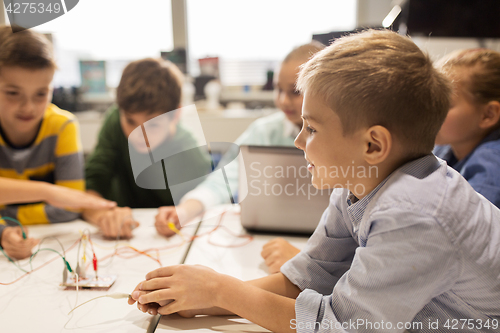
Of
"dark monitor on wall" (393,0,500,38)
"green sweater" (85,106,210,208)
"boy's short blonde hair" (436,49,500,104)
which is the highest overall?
"dark monitor on wall" (393,0,500,38)

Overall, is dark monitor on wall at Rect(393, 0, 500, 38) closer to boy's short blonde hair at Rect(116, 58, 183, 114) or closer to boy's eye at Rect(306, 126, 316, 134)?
boy's short blonde hair at Rect(116, 58, 183, 114)

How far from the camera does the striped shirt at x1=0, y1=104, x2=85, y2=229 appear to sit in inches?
45.3

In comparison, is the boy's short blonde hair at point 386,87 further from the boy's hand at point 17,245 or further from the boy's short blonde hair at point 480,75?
the boy's hand at point 17,245

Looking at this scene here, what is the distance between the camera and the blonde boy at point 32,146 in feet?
3.22

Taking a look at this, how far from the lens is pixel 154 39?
292 centimetres

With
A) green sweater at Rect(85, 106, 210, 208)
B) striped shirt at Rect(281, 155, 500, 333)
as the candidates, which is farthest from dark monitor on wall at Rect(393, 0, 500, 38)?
striped shirt at Rect(281, 155, 500, 333)

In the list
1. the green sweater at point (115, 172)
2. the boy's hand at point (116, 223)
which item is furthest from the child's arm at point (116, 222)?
the green sweater at point (115, 172)

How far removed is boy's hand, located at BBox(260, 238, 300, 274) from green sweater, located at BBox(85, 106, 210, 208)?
63 cm

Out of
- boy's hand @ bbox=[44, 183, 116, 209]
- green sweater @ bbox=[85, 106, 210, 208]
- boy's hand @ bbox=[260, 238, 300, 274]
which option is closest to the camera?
boy's hand @ bbox=[260, 238, 300, 274]

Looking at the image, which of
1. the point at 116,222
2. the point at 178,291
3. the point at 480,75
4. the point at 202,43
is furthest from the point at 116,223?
the point at 202,43

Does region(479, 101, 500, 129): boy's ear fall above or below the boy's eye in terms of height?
below

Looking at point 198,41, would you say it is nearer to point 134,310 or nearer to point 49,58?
point 49,58

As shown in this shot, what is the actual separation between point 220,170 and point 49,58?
0.66 meters

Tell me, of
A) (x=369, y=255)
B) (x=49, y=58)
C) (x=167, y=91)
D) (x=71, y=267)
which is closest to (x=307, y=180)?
(x=369, y=255)
